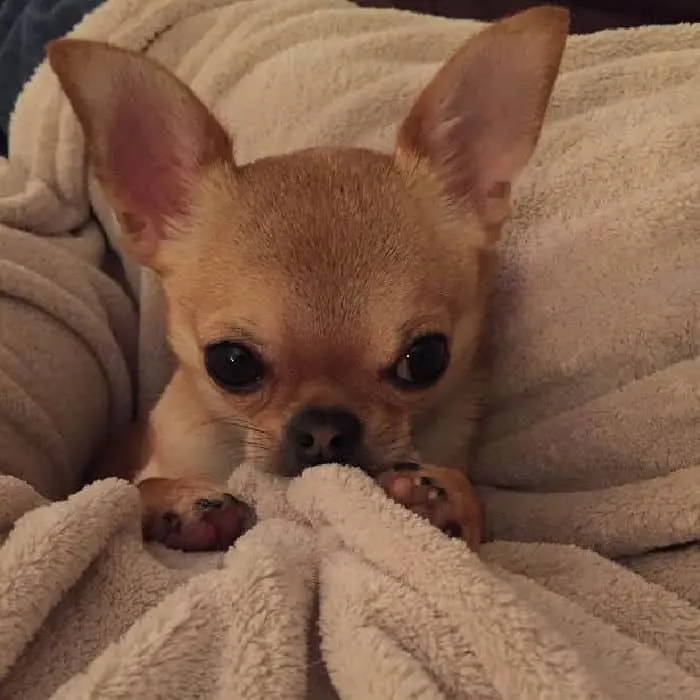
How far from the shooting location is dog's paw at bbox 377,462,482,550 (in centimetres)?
108

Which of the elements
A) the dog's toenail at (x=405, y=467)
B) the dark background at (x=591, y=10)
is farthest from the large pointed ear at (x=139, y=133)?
the dark background at (x=591, y=10)

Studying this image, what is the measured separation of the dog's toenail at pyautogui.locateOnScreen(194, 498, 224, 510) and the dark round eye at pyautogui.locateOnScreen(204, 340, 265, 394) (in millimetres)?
180

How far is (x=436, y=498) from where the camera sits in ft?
3.57

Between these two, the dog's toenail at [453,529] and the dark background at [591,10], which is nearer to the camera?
the dog's toenail at [453,529]

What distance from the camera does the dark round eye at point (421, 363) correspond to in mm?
1236

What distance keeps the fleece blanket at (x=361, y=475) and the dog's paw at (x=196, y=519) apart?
30 mm

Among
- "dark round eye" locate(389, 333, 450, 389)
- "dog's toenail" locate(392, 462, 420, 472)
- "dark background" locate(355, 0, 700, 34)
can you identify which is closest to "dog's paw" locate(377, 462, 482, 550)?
"dog's toenail" locate(392, 462, 420, 472)

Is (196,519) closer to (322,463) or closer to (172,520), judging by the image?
(172,520)

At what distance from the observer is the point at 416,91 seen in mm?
1633

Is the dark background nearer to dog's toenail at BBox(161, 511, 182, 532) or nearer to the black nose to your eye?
the black nose

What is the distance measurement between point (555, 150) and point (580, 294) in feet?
0.86

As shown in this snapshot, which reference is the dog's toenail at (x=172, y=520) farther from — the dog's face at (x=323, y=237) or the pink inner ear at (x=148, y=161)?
the pink inner ear at (x=148, y=161)

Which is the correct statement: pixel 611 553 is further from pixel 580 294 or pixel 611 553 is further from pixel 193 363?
pixel 193 363

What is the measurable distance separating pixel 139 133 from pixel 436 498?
2.18 ft
